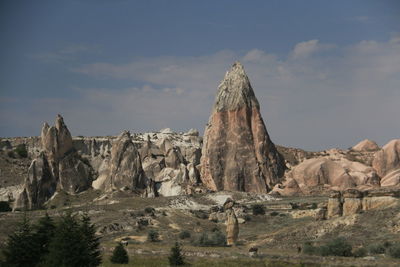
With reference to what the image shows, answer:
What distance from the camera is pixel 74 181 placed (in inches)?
3556

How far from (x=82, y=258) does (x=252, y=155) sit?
2489 inches

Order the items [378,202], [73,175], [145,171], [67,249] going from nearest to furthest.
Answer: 1. [67,249]
2. [378,202]
3. [73,175]
4. [145,171]

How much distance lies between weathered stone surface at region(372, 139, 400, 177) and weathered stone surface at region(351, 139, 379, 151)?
1680 centimetres

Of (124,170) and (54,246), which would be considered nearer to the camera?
(54,246)

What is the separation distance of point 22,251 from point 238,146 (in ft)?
205

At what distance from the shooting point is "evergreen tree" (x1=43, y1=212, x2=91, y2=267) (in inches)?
1197

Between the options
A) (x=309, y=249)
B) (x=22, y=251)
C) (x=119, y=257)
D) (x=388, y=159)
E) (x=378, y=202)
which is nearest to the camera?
(x=22, y=251)

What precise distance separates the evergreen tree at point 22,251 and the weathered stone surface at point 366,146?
269 ft

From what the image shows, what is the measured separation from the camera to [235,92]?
3787 inches

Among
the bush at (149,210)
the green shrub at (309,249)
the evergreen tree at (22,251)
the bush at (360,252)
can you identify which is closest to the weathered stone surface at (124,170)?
the bush at (149,210)

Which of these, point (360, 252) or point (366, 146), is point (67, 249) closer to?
point (360, 252)

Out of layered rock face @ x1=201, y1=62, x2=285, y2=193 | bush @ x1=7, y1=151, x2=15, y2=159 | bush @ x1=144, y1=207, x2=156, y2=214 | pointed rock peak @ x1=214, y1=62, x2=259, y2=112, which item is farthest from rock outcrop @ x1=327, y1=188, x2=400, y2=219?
bush @ x1=7, y1=151, x2=15, y2=159

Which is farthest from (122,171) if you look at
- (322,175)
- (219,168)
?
(322,175)

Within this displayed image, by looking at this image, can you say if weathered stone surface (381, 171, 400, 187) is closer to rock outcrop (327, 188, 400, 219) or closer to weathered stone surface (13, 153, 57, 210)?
rock outcrop (327, 188, 400, 219)
